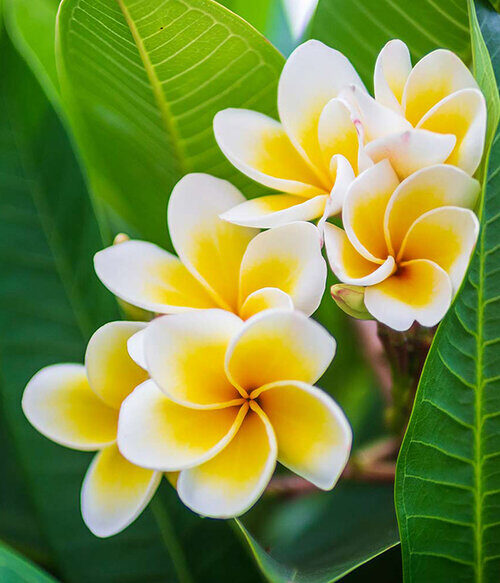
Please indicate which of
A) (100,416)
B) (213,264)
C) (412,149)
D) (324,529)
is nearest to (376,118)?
(412,149)

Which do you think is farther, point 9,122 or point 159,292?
point 9,122

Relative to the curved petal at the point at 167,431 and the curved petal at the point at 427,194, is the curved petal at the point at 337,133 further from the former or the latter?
the curved petal at the point at 167,431

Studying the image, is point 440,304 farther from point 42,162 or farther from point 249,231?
point 42,162

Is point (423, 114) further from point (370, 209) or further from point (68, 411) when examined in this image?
point (68, 411)

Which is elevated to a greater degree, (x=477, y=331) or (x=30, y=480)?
(x=477, y=331)

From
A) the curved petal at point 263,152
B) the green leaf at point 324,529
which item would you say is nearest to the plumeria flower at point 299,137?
the curved petal at point 263,152

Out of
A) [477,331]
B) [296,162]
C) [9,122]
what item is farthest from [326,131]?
[9,122]

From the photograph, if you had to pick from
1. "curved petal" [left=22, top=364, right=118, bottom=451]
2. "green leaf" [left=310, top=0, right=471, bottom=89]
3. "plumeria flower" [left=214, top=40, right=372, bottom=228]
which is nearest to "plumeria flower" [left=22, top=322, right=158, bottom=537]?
"curved petal" [left=22, top=364, right=118, bottom=451]

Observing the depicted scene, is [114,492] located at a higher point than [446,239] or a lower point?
lower
